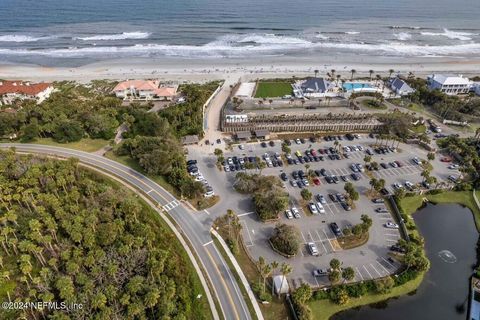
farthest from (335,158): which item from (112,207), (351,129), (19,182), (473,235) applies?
(19,182)

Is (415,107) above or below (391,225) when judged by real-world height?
above

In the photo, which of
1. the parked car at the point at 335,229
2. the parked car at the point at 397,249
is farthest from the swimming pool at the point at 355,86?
the parked car at the point at 397,249

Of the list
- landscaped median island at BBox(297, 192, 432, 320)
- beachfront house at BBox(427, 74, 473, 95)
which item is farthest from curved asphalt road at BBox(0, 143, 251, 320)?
beachfront house at BBox(427, 74, 473, 95)

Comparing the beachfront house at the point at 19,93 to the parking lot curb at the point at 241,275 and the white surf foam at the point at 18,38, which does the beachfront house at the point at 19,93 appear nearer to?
the parking lot curb at the point at 241,275

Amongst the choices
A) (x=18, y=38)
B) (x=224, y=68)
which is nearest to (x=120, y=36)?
(x=18, y=38)

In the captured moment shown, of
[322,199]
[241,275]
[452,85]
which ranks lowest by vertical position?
[241,275]

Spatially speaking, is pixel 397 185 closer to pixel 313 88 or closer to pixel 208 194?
pixel 208 194

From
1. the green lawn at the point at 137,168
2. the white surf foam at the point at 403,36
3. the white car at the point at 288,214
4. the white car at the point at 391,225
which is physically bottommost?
the white car at the point at 391,225
